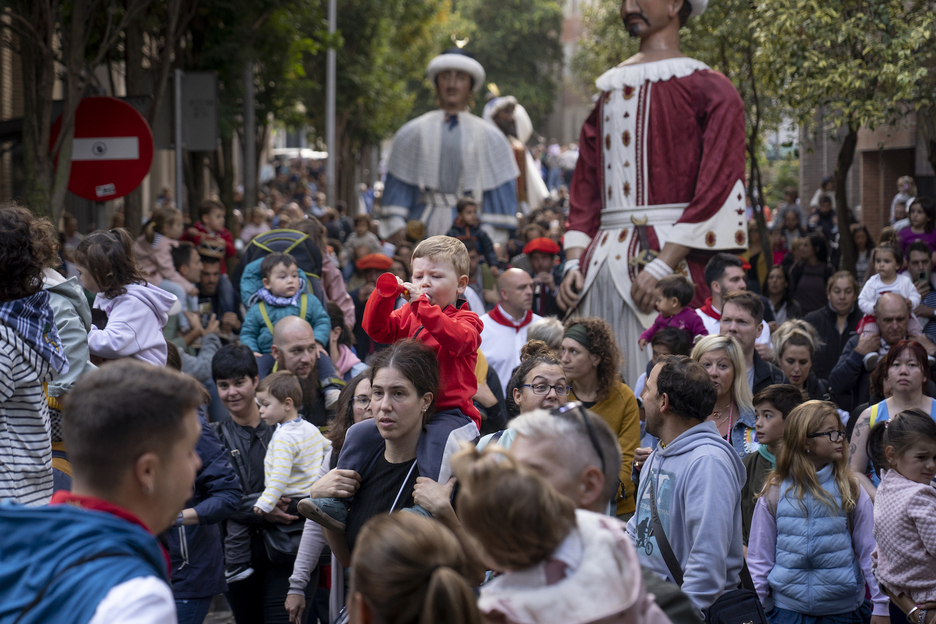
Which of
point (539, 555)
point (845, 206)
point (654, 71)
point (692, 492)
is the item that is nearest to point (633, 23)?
point (654, 71)

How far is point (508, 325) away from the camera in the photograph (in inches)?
279

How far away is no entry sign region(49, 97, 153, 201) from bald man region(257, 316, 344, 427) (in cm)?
284

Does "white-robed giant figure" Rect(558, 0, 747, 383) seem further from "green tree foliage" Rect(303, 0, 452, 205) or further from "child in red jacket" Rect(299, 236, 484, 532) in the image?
"green tree foliage" Rect(303, 0, 452, 205)

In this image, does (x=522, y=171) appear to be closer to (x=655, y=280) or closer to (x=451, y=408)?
(x=655, y=280)

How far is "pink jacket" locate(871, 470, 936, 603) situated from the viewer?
160 inches

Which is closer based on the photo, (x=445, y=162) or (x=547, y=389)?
(x=547, y=389)

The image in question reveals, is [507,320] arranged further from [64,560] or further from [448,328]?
[64,560]

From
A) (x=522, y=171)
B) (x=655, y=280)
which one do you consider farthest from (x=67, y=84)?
(x=522, y=171)

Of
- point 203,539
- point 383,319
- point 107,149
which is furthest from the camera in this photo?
point 107,149

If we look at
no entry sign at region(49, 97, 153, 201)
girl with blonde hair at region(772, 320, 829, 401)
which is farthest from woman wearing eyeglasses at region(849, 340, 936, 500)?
no entry sign at region(49, 97, 153, 201)

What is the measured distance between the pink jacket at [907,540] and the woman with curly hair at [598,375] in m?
1.24

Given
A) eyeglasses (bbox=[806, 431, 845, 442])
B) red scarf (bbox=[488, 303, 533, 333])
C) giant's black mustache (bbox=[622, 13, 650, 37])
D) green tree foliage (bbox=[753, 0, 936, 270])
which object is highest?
green tree foliage (bbox=[753, 0, 936, 270])

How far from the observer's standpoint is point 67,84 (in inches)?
309

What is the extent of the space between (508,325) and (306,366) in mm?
1755
